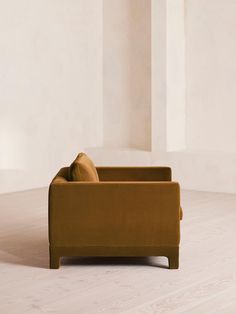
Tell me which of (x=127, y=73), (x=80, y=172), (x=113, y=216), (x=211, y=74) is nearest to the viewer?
(x=113, y=216)

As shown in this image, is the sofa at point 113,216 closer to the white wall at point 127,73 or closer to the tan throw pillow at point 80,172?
the tan throw pillow at point 80,172

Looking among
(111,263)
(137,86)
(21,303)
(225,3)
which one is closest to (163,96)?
(137,86)

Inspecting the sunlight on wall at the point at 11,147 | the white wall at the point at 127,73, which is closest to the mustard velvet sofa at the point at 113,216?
the sunlight on wall at the point at 11,147

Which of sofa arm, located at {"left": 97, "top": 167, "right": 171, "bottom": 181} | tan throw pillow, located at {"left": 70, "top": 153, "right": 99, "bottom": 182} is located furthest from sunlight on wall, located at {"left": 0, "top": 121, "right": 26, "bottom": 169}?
tan throw pillow, located at {"left": 70, "top": 153, "right": 99, "bottom": 182}

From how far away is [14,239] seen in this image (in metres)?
5.98

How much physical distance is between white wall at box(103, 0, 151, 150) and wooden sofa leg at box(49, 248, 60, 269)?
5.31 m

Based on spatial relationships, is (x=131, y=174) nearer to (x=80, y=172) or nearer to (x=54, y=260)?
(x=80, y=172)

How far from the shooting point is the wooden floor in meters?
4.01

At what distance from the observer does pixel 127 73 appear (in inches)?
404

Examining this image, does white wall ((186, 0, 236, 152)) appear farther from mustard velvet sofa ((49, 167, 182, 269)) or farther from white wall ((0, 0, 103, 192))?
mustard velvet sofa ((49, 167, 182, 269))

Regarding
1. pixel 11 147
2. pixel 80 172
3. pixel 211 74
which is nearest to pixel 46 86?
pixel 11 147

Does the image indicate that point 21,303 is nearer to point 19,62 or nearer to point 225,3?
point 19,62

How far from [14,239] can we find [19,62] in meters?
3.62

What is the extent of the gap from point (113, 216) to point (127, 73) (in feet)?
18.9
